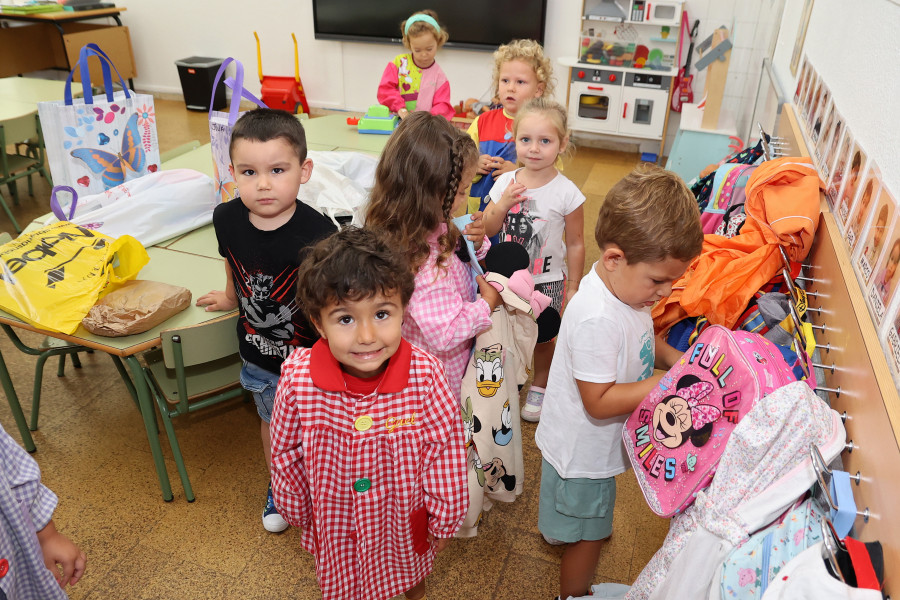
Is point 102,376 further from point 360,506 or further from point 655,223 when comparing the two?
point 655,223

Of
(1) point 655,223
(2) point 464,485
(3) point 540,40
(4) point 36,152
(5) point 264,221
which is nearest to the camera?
(1) point 655,223

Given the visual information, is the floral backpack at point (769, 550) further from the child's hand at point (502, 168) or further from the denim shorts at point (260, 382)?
the child's hand at point (502, 168)

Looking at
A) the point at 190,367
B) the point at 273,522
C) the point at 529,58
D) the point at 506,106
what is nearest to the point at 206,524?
the point at 273,522

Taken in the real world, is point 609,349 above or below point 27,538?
above

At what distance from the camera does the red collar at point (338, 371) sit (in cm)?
126

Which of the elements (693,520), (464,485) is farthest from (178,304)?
(693,520)

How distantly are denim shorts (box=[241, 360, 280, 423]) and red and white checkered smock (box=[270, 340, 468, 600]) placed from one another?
0.54 m

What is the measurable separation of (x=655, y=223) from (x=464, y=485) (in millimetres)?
687

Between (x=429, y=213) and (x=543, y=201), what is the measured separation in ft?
2.46

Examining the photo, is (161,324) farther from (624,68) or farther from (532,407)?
(624,68)

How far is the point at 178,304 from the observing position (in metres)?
1.91

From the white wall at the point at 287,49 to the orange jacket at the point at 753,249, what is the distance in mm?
4062

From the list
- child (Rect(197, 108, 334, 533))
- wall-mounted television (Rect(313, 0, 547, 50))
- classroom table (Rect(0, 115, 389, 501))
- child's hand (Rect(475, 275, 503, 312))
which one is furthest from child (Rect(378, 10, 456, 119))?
wall-mounted television (Rect(313, 0, 547, 50))

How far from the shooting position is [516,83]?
9.01 feet
